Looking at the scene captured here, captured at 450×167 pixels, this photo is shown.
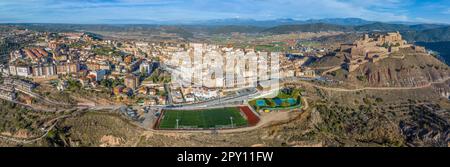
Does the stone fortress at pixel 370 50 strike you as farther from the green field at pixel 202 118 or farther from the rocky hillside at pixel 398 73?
the green field at pixel 202 118

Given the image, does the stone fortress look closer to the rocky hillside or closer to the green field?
the rocky hillside

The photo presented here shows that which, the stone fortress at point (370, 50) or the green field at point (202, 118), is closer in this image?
the green field at point (202, 118)

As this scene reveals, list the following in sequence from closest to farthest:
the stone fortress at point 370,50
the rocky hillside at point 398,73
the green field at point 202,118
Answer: the green field at point 202,118 < the rocky hillside at point 398,73 < the stone fortress at point 370,50

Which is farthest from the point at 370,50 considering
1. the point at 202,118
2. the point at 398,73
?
the point at 202,118

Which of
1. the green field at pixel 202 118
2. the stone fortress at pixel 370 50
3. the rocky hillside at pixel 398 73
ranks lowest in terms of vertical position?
the green field at pixel 202 118

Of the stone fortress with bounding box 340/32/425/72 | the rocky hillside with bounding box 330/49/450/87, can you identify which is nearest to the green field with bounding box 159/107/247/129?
the rocky hillside with bounding box 330/49/450/87

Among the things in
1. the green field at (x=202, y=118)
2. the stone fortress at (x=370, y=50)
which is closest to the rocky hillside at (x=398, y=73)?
the stone fortress at (x=370, y=50)

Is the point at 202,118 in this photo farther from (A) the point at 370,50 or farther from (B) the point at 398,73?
(A) the point at 370,50
